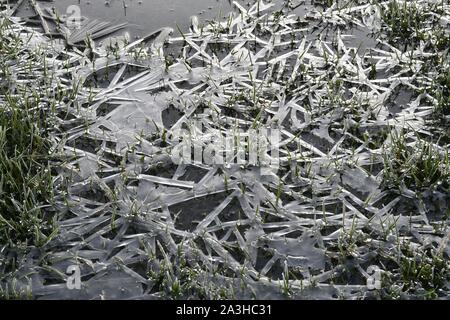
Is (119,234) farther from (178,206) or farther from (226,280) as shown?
(226,280)

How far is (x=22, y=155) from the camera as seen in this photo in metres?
3.61

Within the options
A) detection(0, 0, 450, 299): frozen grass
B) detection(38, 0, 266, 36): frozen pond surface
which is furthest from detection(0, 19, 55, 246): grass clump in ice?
detection(38, 0, 266, 36): frozen pond surface

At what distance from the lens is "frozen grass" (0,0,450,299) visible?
124 inches

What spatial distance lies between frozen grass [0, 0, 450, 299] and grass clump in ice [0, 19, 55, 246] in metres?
0.09

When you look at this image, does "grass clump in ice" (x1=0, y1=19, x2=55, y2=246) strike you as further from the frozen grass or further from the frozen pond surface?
the frozen pond surface

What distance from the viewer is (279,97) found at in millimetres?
4207

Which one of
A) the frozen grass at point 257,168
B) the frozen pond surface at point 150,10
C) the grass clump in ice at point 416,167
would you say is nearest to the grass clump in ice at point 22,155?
the frozen grass at point 257,168

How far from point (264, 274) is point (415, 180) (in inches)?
43.1

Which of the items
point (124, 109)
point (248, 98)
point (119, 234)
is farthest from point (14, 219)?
point (248, 98)

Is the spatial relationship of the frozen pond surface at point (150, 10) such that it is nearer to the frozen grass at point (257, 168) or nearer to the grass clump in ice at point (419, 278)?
the frozen grass at point (257, 168)

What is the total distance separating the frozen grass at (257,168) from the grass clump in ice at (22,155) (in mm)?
92

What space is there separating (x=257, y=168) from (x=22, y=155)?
139 cm

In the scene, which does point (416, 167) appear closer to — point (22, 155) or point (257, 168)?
point (257, 168)

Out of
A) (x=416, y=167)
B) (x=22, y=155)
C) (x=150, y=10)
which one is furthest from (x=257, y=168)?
(x=150, y=10)
